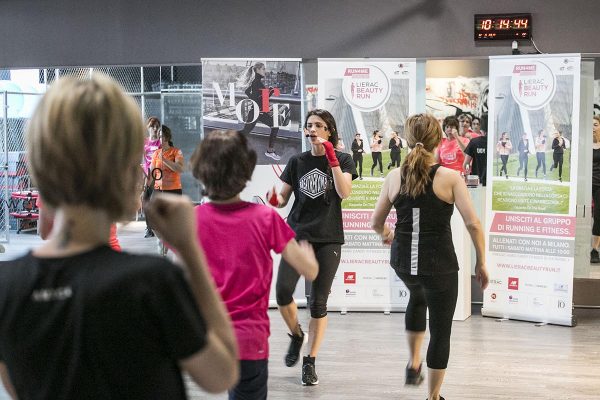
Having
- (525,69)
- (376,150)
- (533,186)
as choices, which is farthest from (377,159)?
(525,69)

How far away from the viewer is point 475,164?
7.18 m

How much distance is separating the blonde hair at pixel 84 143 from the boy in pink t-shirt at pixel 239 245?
53.1 inches

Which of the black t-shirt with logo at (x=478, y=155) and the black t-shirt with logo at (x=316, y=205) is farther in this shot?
the black t-shirt with logo at (x=478, y=155)

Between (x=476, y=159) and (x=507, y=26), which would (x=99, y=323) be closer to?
(x=507, y=26)

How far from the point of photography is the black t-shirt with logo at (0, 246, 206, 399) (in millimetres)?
1008

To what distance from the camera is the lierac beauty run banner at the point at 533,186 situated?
5.97 m

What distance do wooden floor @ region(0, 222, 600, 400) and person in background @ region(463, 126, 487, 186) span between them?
4.53 ft

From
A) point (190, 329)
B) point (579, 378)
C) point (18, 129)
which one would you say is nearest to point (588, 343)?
point (579, 378)

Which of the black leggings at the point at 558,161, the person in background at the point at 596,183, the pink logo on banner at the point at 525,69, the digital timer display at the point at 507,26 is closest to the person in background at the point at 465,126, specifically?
the person in background at the point at 596,183

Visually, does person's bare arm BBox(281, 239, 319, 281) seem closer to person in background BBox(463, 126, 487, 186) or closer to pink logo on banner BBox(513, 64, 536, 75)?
pink logo on banner BBox(513, 64, 536, 75)

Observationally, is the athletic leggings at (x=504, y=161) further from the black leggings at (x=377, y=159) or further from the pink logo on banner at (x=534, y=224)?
the black leggings at (x=377, y=159)

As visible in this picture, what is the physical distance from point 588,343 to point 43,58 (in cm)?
544

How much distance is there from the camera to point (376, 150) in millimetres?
6465

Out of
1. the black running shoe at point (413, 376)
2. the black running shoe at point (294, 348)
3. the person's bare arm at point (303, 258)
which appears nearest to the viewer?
the person's bare arm at point (303, 258)
